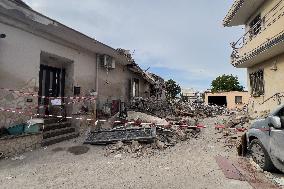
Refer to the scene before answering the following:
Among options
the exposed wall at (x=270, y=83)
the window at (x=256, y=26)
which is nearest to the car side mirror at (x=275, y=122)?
the exposed wall at (x=270, y=83)

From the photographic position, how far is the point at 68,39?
11000mm

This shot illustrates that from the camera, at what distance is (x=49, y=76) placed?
38.3 feet

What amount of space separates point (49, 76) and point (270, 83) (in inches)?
410

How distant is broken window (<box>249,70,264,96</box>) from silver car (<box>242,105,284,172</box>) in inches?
330

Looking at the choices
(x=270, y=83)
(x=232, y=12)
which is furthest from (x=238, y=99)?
(x=270, y=83)

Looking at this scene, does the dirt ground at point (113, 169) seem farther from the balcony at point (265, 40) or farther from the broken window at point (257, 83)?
the broken window at point (257, 83)

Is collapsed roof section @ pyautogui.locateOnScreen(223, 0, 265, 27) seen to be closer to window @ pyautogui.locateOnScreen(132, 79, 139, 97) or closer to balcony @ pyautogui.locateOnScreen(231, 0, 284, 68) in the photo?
balcony @ pyautogui.locateOnScreen(231, 0, 284, 68)

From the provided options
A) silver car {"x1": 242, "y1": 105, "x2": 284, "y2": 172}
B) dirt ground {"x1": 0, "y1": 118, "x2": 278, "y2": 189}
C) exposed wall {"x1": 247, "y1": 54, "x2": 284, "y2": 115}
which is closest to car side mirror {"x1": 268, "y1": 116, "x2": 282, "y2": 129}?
silver car {"x1": 242, "y1": 105, "x2": 284, "y2": 172}

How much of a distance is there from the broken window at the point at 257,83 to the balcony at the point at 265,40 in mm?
651

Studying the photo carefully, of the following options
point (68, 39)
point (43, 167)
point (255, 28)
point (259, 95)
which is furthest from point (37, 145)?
point (255, 28)

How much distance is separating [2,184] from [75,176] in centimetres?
148

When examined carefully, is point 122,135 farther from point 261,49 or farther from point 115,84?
point 261,49

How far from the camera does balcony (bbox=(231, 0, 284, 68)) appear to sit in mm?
11227

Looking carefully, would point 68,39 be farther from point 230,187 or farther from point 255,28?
point 255,28
